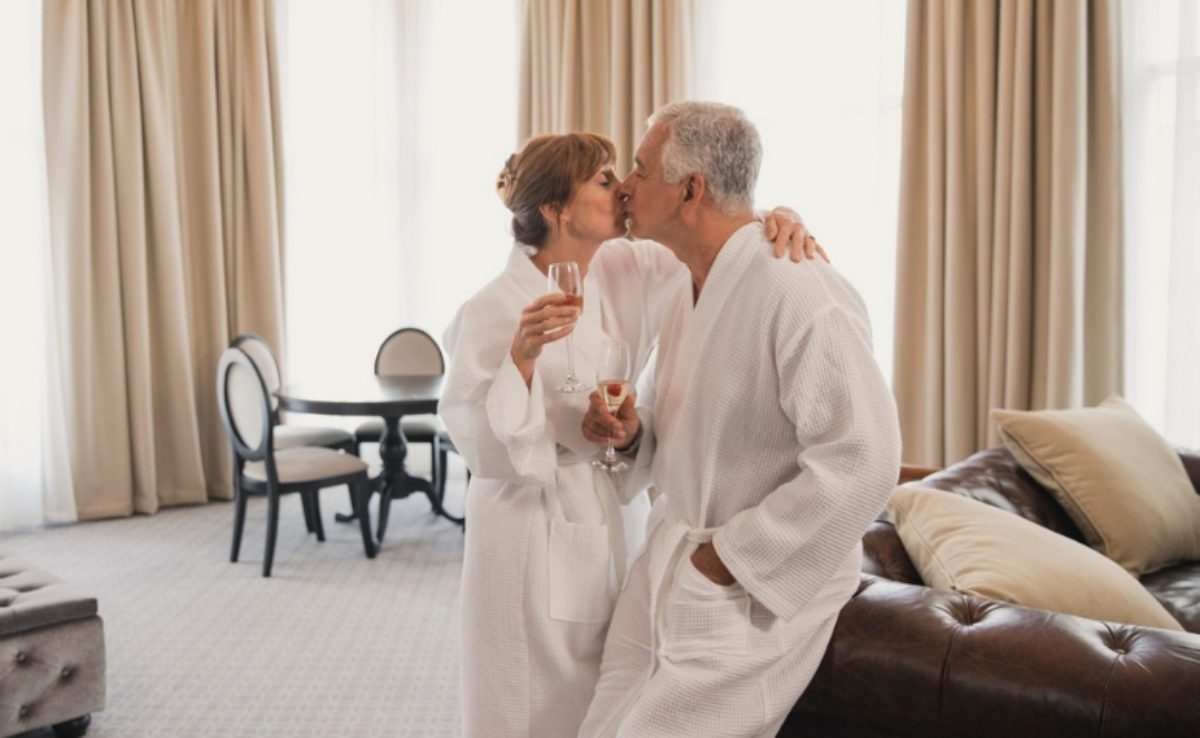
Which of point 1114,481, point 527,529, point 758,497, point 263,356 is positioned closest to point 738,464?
point 758,497

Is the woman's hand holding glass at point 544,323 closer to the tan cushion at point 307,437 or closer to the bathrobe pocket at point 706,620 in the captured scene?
the bathrobe pocket at point 706,620

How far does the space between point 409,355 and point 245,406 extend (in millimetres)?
1257

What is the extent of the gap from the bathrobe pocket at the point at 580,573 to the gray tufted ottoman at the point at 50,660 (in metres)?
1.67

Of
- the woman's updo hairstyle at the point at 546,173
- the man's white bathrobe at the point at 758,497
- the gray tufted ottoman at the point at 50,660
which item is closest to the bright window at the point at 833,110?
the woman's updo hairstyle at the point at 546,173

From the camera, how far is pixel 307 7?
5.75m

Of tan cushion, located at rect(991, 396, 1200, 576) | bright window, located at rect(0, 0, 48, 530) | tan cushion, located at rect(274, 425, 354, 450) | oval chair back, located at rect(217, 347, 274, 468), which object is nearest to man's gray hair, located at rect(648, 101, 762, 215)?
tan cushion, located at rect(991, 396, 1200, 576)

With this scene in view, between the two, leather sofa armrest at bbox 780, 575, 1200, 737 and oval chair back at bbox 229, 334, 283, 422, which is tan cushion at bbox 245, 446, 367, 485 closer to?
oval chair back at bbox 229, 334, 283, 422

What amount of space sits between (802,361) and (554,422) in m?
0.60

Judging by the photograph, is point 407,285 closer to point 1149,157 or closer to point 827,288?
point 1149,157

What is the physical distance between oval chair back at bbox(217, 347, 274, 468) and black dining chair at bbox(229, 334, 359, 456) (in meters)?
0.38

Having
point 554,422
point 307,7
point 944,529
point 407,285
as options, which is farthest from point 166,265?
point 944,529

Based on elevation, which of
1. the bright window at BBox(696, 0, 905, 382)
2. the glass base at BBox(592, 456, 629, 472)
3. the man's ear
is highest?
the bright window at BBox(696, 0, 905, 382)

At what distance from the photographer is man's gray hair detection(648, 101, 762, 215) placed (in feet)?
4.90

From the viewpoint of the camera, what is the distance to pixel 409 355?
5234 millimetres
